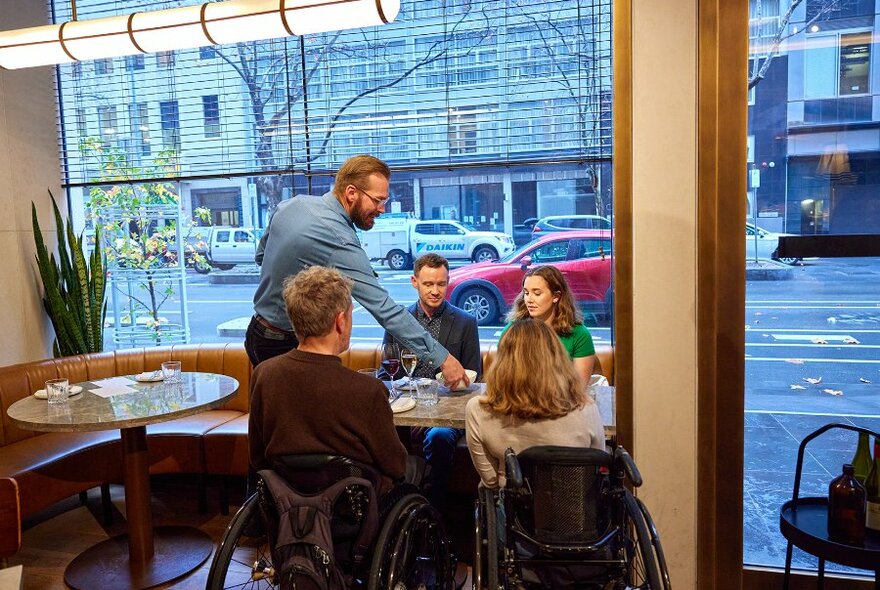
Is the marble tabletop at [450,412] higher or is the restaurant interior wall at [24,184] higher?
the restaurant interior wall at [24,184]

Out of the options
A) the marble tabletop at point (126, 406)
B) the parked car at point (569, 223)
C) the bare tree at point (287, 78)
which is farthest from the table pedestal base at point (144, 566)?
the parked car at point (569, 223)

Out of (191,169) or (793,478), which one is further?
(191,169)

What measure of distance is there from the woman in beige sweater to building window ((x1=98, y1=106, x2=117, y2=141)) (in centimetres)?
360

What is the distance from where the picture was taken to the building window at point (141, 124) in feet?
14.5

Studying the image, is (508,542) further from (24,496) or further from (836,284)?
(24,496)

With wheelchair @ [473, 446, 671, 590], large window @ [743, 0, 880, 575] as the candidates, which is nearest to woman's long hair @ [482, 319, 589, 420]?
wheelchair @ [473, 446, 671, 590]

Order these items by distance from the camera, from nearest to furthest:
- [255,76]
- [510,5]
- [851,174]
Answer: [851,174]
[510,5]
[255,76]

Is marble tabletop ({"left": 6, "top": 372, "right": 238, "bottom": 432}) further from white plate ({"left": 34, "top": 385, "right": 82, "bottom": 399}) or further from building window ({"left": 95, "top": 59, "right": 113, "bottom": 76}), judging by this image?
building window ({"left": 95, "top": 59, "right": 113, "bottom": 76})

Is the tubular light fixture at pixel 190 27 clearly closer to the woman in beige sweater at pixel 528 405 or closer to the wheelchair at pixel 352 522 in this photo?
the woman in beige sweater at pixel 528 405

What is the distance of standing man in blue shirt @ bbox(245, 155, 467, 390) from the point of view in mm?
2574

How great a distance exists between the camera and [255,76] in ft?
13.7

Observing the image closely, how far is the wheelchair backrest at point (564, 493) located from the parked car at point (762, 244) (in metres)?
1.11

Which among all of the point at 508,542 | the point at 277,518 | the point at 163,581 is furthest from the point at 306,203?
the point at 163,581

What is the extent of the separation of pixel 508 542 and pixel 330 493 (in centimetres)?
55
